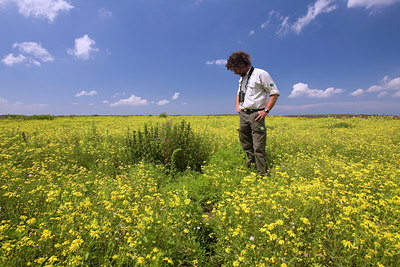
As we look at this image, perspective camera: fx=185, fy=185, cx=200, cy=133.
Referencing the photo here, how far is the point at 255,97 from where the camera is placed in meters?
4.14

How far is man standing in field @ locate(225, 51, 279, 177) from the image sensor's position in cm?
402

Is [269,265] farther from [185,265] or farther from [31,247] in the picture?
[31,247]

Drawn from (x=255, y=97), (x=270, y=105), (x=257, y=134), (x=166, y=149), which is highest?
(x=255, y=97)

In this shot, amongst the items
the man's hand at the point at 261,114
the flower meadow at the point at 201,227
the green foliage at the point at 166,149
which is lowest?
the flower meadow at the point at 201,227

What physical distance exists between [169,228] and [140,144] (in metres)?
3.78

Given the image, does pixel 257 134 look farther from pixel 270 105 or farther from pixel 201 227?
pixel 201 227

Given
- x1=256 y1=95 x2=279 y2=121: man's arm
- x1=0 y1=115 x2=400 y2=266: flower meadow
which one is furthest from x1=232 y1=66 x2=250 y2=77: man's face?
x1=0 y1=115 x2=400 y2=266: flower meadow

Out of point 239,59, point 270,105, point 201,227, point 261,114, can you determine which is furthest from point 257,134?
point 201,227

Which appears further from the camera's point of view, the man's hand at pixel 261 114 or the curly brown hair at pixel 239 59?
the curly brown hair at pixel 239 59

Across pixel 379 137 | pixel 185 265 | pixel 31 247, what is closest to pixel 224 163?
pixel 185 265

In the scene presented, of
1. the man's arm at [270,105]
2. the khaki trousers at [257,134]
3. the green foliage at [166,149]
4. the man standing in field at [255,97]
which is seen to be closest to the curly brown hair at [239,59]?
the man standing in field at [255,97]

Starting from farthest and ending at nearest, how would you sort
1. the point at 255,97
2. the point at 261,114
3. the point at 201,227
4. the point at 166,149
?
the point at 166,149 → the point at 255,97 → the point at 261,114 → the point at 201,227

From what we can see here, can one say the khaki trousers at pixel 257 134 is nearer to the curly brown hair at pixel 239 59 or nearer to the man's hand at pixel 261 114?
the man's hand at pixel 261 114

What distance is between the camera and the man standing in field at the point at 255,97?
402 centimetres
